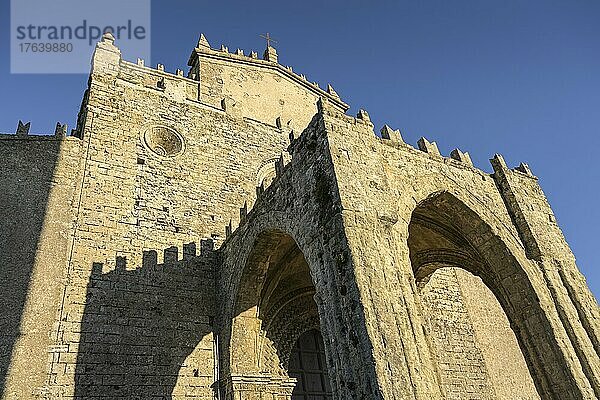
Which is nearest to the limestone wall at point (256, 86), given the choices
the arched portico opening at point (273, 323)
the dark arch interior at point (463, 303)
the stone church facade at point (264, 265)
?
the stone church facade at point (264, 265)

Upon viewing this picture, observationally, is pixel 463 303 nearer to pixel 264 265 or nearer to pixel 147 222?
pixel 264 265

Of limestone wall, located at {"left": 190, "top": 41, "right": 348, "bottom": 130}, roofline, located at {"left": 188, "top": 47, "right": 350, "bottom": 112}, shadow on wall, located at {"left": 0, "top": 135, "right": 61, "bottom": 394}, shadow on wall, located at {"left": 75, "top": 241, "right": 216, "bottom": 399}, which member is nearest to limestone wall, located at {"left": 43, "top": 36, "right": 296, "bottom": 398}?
shadow on wall, located at {"left": 75, "top": 241, "right": 216, "bottom": 399}

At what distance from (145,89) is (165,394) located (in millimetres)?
8430

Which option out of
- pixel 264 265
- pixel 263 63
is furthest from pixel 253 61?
pixel 264 265

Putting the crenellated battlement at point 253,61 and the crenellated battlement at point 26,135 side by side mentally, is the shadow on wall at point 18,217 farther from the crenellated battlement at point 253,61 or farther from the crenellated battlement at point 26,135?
the crenellated battlement at point 253,61

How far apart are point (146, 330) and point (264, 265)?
284 centimetres

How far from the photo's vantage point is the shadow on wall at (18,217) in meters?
8.23

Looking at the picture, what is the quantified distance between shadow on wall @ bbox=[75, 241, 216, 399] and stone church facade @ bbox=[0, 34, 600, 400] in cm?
3

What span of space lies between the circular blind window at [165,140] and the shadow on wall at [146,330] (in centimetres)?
310

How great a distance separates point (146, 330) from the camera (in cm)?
942

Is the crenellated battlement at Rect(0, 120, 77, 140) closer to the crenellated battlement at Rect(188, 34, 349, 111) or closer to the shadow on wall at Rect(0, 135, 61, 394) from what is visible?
the shadow on wall at Rect(0, 135, 61, 394)

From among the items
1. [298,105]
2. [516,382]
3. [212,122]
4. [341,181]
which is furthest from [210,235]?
[516,382]

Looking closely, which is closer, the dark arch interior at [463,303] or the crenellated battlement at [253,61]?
the dark arch interior at [463,303]

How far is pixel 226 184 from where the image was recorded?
41.7 feet
